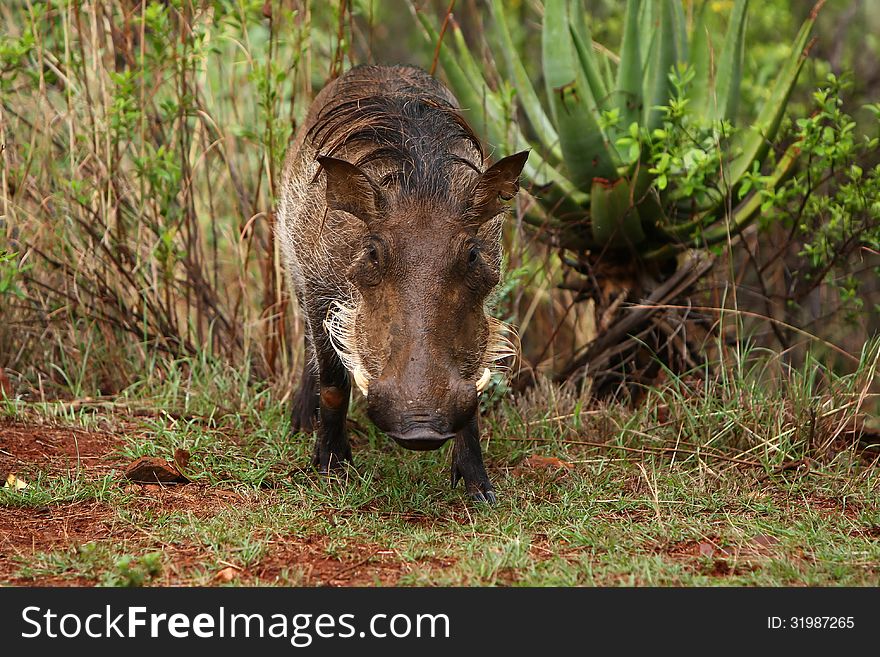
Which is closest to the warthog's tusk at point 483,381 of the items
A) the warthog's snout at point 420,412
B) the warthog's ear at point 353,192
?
the warthog's snout at point 420,412

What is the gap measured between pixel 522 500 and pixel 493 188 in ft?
3.29

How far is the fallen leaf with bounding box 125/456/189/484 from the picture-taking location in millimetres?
3537

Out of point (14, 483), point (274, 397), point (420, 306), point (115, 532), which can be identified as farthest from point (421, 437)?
point (274, 397)

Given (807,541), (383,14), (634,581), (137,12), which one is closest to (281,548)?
(634,581)

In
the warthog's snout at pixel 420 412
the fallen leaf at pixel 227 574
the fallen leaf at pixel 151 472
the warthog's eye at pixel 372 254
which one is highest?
the warthog's eye at pixel 372 254

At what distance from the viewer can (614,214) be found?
4.50m

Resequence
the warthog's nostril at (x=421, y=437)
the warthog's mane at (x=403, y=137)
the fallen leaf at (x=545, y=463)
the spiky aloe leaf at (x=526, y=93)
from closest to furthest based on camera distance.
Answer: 1. the warthog's nostril at (x=421, y=437)
2. the warthog's mane at (x=403, y=137)
3. the fallen leaf at (x=545, y=463)
4. the spiky aloe leaf at (x=526, y=93)

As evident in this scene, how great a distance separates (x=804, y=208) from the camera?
461 cm

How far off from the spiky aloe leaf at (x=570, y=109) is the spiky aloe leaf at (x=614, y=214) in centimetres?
12

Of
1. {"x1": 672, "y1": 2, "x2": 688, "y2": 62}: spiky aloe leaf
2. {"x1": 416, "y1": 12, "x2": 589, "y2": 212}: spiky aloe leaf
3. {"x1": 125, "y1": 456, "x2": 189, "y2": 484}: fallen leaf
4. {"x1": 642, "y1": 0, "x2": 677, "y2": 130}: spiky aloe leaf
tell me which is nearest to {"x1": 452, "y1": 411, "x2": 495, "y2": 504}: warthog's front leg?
{"x1": 125, "y1": 456, "x2": 189, "y2": 484}: fallen leaf

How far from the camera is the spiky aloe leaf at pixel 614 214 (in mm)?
4418

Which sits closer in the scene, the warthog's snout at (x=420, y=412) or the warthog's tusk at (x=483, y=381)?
the warthog's snout at (x=420, y=412)

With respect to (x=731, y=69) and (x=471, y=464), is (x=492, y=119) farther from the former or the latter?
(x=471, y=464)

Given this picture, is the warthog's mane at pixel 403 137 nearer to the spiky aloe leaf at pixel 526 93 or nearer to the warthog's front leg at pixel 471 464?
the warthog's front leg at pixel 471 464
